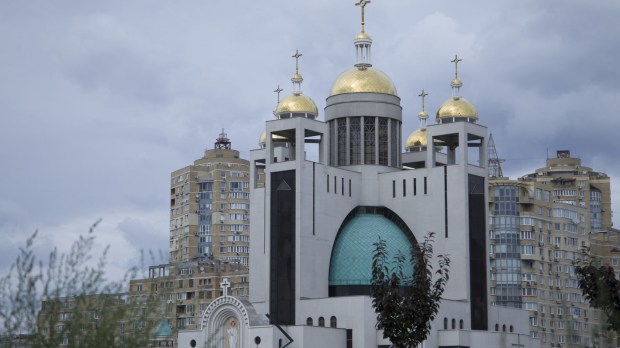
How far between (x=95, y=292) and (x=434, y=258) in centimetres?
4037

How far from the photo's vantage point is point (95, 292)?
19562 millimetres

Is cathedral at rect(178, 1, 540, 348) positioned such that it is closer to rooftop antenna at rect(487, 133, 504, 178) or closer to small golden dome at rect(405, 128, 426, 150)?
small golden dome at rect(405, 128, 426, 150)

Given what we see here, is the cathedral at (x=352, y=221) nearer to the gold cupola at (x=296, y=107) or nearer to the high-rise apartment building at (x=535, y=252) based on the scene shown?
the gold cupola at (x=296, y=107)

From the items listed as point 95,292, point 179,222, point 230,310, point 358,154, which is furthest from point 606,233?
point 95,292

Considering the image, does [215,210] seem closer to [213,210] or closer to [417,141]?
[213,210]

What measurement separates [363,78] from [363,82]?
1.28 ft

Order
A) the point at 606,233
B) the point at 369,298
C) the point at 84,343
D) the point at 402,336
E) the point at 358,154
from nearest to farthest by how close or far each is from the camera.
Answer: the point at 84,343 < the point at 402,336 < the point at 369,298 < the point at 358,154 < the point at 606,233

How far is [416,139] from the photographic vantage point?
225ft

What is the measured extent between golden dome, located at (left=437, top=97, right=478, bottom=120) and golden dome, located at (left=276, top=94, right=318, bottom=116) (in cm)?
674

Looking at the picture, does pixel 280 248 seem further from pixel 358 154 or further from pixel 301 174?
pixel 358 154

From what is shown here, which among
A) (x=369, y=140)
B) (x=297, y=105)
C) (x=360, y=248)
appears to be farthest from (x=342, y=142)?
(x=360, y=248)

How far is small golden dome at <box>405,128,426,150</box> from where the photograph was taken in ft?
223

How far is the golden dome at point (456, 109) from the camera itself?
62.3m

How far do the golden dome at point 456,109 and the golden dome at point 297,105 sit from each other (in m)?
6.74
